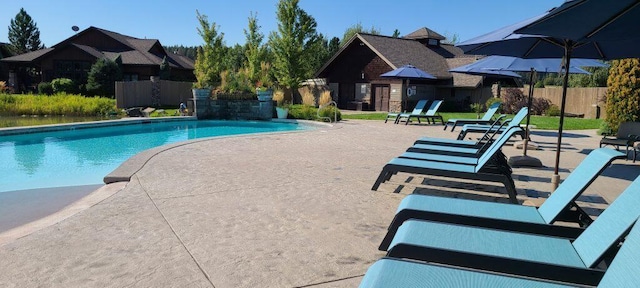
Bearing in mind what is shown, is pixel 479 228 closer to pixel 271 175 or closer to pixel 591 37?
pixel 591 37

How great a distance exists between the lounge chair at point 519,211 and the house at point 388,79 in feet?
81.6

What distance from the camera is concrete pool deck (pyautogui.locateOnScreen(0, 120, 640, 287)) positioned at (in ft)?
9.80

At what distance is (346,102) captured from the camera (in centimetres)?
3244

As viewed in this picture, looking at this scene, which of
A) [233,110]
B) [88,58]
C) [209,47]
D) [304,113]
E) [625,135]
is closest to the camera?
[625,135]

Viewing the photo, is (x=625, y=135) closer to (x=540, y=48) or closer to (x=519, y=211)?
(x=540, y=48)

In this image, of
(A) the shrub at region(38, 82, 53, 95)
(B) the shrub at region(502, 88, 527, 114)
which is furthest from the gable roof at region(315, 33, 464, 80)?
(A) the shrub at region(38, 82, 53, 95)

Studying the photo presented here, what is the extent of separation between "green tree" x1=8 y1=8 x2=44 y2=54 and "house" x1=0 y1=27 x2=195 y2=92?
20.6 meters

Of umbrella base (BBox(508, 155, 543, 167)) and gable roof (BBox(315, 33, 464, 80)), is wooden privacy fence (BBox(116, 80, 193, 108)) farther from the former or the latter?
umbrella base (BBox(508, 155, 543, 167))

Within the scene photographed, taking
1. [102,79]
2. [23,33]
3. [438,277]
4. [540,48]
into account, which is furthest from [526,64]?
[23,33]

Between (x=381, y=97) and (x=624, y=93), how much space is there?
729 inches

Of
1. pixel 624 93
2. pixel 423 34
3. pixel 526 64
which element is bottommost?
pixel 624 93

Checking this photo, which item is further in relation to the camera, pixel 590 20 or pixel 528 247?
pixel 590 20

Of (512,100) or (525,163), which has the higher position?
(512,100)

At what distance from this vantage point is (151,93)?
1024 inches
